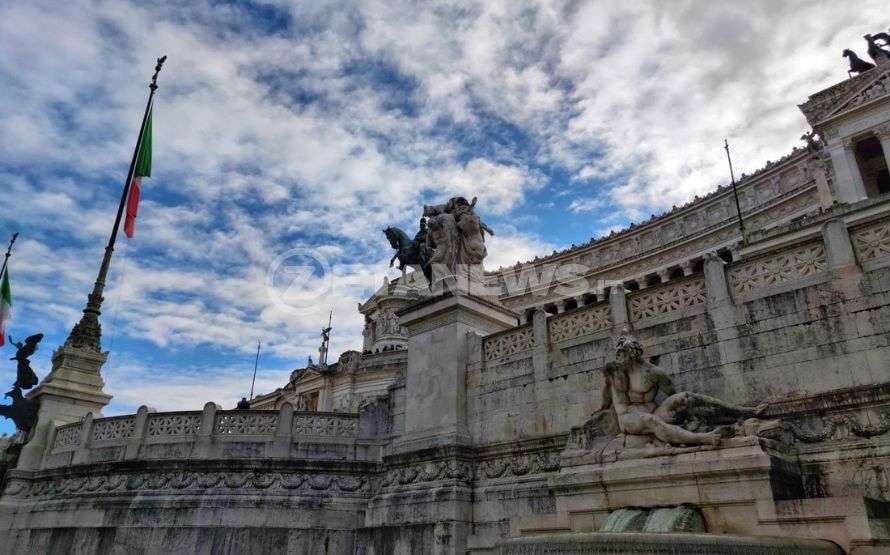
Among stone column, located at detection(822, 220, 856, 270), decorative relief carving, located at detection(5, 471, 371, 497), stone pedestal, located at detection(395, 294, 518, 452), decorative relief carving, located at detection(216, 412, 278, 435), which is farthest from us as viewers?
decorative relief carving, located at detection(216, 412, 278, 435)

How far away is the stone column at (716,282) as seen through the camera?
1008 cm

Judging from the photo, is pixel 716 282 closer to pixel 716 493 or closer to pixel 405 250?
pixel 716 493

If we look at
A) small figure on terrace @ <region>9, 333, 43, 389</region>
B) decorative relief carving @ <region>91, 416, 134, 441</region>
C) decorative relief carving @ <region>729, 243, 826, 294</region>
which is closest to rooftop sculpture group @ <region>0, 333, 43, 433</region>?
small figure on terrace @ <region>9, 333, 43, 389</region>

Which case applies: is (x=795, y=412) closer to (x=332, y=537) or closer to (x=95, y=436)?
(x=332, y=537)

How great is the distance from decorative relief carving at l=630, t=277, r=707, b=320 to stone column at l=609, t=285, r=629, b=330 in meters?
0.17

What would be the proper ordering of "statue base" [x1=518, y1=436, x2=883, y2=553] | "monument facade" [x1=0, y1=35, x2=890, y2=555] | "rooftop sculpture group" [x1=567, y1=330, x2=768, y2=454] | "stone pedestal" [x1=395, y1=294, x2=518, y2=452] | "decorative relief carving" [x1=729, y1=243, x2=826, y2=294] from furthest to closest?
"stone pedestal" [x1=395, y1=294, x2=518, y2=452], "decorative relief carving" [x1=729, y1=243, x2=826, y2=294], "rooftop sculpture group" [x1=567, y1=330, x2=768, y2=454], "monument facade" [x1=0, y1=35, x2=890, y2=555], "statue base" [x1=518, y1=436, x2=883, y2=553]

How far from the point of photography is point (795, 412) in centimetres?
873

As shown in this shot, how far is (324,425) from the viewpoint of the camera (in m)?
15.2

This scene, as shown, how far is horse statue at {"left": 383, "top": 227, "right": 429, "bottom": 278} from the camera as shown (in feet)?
54.3

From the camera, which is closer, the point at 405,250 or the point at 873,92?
the point at 405,250

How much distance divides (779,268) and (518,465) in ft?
18.9

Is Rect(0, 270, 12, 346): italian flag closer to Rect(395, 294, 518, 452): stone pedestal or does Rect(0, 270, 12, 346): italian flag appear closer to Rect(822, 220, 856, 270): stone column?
Rect(395, 294, 518, 452): stone pedestal

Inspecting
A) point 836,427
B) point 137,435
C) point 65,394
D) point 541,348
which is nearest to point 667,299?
point 541,348

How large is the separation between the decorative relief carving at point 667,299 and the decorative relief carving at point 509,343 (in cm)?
229
